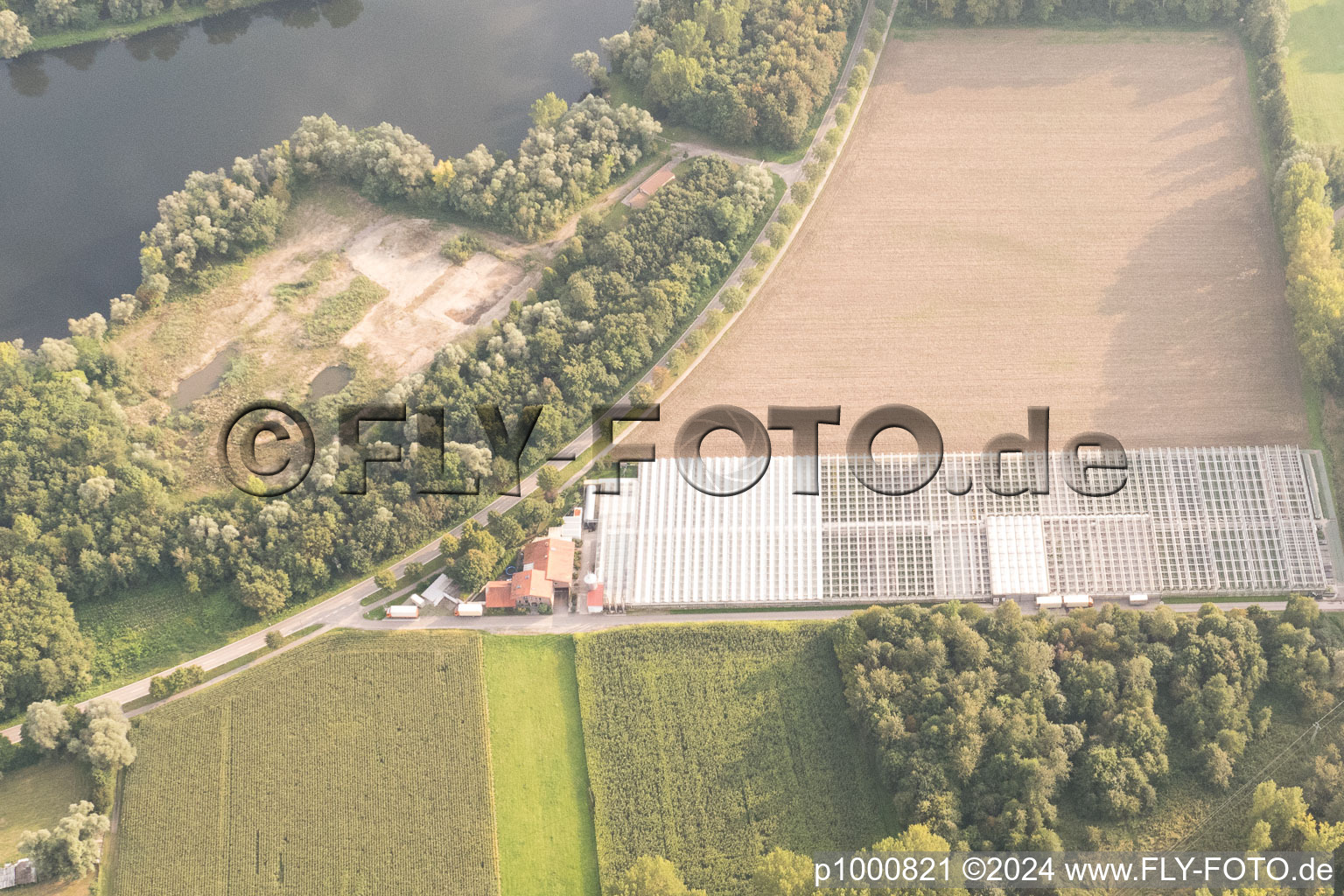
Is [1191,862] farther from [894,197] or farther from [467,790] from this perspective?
[894,197]

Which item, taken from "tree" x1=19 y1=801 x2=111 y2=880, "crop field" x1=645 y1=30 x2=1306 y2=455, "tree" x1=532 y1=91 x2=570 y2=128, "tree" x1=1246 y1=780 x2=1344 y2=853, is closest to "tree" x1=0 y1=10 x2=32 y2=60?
"tree" x1=532 y1=91 x2=570 y2=128

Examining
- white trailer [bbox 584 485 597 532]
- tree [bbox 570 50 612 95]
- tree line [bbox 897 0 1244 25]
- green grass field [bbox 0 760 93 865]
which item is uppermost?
tree line [bbox 897 0 1244 25]

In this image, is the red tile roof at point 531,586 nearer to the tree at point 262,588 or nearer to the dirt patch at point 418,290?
the tree at point 262,588

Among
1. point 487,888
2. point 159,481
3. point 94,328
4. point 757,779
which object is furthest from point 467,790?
point 94,328

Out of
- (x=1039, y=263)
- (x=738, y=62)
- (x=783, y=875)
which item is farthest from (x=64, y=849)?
(x=1039, y=263)

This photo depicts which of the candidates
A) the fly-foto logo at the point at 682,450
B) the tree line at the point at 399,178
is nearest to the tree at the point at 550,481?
the fly-foto logo at the point at 682,450

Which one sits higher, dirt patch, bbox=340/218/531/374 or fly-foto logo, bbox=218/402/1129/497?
dirt patch, bbox=340/218/531/374

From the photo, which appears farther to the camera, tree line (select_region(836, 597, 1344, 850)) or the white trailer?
the white trailer

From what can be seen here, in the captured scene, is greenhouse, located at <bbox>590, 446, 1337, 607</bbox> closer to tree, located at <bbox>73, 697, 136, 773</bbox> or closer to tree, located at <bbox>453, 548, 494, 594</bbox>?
tree, located at <bbox>453, 548, 494, 594</bbox>
